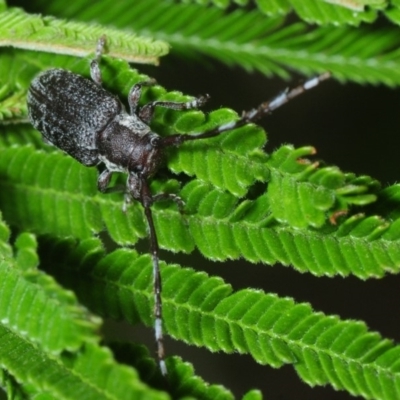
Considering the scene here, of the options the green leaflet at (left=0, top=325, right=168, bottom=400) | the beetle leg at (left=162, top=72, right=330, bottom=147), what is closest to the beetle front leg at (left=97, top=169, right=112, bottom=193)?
the beetle leg at (left=162, top=72, right=330, bottom=147)

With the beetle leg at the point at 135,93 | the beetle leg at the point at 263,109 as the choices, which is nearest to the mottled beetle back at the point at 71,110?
the beetle leg at the point at 135,93

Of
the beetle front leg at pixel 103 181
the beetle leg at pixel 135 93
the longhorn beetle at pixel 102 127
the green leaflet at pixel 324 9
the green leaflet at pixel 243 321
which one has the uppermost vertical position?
the green leaflet at pixel 324 9

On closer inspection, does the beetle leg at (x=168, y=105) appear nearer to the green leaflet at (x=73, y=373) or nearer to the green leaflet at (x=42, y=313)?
the green leaflet at (x=42, y=313)

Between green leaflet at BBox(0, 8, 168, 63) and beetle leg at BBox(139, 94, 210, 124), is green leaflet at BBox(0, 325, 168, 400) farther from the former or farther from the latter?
green leaflet at BBox(0, 8, 168, 63)

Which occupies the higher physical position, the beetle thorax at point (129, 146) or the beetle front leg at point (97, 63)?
the beetle front leg at point (97, 63)

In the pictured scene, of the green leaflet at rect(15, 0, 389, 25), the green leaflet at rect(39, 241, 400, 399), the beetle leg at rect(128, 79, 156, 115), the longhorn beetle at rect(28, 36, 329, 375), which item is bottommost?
the green leaflet at rect(39, 241, 400, 399)

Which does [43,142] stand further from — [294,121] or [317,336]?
[294,121]
